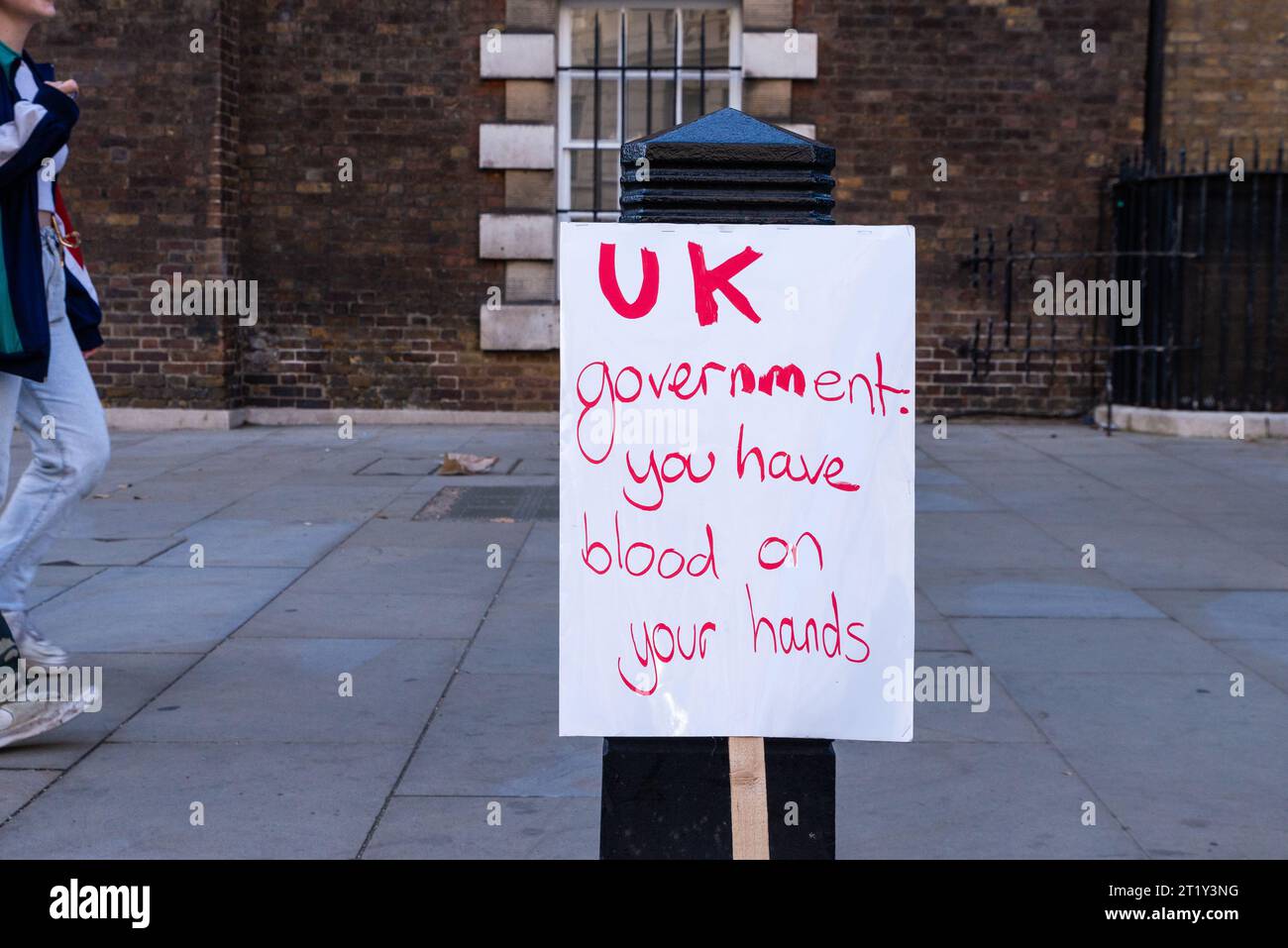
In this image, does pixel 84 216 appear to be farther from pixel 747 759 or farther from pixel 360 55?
pixel 747 759

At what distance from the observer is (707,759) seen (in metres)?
3.12

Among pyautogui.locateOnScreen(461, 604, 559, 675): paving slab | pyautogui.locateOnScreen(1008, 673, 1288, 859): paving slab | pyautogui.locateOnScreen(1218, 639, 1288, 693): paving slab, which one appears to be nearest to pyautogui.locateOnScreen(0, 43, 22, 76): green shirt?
pyautogui.locateOnScreen(461, 604, 559, 675): paving slab

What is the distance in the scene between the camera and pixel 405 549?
7660mm

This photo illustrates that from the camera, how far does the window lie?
1323 centimetres

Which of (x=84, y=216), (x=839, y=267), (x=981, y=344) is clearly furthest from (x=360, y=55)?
(x=839, y=267)

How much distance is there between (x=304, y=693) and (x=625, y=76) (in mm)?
9196

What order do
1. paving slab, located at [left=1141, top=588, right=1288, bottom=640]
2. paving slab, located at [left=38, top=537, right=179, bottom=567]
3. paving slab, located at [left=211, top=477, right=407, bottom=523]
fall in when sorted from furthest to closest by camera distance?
paving slab, located at [left=211, top=477, right=407, bottom=523] < paving slab, located at [left=38, top=537, right=179, bottom=567] < paving slab, located at [left=1141, top=588, right=1288, bottom=640]

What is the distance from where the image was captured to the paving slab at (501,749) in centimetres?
417

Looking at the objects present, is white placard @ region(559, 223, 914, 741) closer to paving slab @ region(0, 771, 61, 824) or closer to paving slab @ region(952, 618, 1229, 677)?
paving slab @ region(0, 771, 61, 824)

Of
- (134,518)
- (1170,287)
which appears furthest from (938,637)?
(1170,287)

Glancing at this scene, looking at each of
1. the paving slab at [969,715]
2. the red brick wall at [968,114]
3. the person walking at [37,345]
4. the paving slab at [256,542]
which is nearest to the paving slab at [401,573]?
the paving slab at [256,542]

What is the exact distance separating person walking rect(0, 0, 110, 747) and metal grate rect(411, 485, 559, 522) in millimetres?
3796

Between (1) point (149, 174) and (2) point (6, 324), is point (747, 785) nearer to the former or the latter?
(2) point (6, 324)

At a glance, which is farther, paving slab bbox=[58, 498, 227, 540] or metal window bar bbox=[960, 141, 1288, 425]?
metal window bar bbox=[960, 141, 1288, 425]
